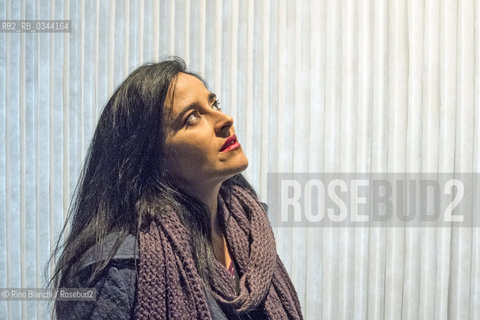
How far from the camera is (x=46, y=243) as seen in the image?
247 cm

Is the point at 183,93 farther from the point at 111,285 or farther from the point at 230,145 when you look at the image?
the point at 111,285

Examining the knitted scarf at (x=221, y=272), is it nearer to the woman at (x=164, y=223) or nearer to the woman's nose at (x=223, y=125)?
the woman at (x=164, y=223)

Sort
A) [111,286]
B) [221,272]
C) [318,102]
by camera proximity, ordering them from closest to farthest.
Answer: [111,286] < [221,272] < [318,102]

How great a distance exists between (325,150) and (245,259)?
953 millimetres

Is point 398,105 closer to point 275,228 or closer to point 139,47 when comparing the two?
point 275,228

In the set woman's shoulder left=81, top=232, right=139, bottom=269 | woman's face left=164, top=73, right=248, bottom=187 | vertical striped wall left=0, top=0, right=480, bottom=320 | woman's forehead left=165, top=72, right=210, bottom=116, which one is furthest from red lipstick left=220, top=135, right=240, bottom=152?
vertical striped wall left=0, top=0, right=480, bottom=320

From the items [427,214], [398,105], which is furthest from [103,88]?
[427,214]

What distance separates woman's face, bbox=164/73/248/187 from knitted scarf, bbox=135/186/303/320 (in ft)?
0.34

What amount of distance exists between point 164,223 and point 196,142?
0.18 meters

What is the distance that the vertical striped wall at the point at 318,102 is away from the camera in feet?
7.22

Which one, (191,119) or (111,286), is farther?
(191,119)

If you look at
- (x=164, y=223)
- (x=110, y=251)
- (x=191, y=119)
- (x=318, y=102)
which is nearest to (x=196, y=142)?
(x=191, y=119)

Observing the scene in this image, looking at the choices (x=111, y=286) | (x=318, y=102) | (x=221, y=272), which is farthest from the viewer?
(x=318, y=102)

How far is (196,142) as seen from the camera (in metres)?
1.34
